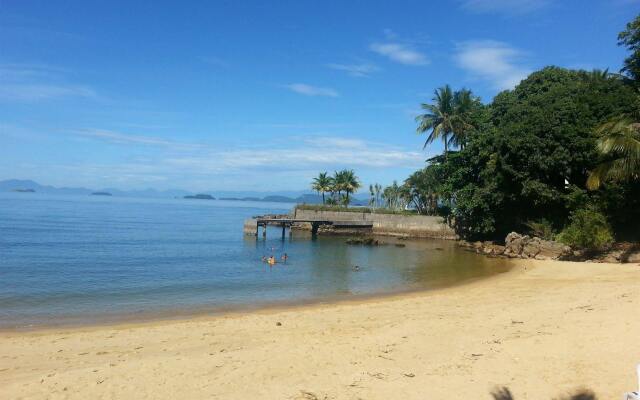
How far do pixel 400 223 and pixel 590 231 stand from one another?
27.2 m

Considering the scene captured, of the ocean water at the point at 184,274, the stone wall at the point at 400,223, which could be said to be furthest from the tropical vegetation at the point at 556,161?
the ocean water at the point at 184,274

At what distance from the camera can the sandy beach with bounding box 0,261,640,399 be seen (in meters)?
7.91

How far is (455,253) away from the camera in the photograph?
3672 cm

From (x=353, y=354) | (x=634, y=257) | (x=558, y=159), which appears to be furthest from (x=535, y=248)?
(x=353, y=354)

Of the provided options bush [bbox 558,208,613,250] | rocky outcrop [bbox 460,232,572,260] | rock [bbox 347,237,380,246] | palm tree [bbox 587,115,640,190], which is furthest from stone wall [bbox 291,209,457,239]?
palm tree [bbox 587,115,640,190]

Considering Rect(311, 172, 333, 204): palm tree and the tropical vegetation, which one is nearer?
the tropical vegetation

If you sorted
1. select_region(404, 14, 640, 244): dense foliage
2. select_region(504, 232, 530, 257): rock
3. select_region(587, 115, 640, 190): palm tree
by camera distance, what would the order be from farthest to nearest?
select_region(504, 232, 530, 257): rock
select_region(404, 14, 640, 244): dense foliage
select_region(587, 115, 640, 190): palm tree

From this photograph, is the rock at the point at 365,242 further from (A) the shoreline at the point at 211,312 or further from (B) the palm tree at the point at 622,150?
(B) the palm tree at the point at 622,150

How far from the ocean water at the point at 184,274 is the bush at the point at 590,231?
4.72 meters

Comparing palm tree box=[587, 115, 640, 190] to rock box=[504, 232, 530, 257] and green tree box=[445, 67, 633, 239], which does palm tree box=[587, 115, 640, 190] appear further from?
rock box=[504, 232, 530, 257]

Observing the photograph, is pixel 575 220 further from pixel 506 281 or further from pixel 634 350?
pixel 634 350

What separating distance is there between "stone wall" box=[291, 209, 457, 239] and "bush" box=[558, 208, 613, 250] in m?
20.4

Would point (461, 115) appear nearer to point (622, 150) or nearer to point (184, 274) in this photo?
point (622, 150)

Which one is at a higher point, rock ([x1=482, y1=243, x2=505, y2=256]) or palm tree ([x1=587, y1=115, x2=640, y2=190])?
palm tree ([x1=587, y1=115, x2=640, y2=190])
